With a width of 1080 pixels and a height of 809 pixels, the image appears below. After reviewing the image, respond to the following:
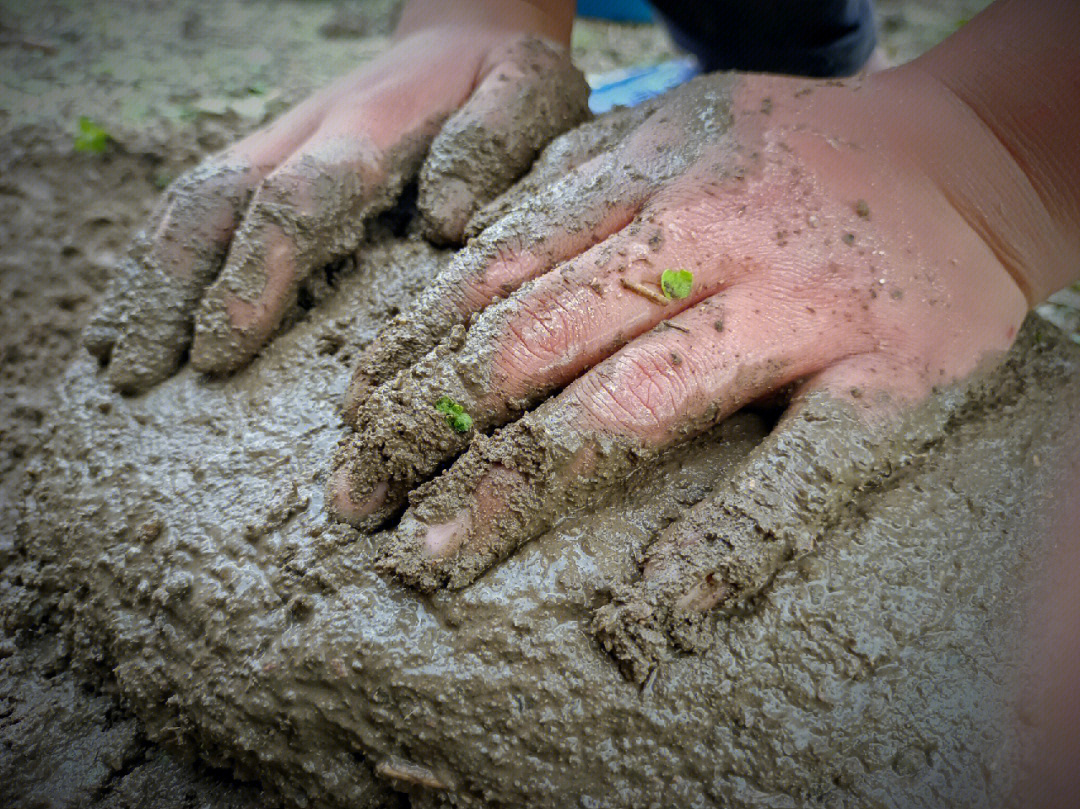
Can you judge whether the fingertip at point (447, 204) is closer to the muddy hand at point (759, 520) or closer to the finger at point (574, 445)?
the finger at point (574, 445)

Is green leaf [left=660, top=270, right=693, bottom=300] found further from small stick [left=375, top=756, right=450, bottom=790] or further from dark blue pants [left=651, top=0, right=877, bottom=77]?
dark blue pants [left=651, top=0, right=877, bottom=77]

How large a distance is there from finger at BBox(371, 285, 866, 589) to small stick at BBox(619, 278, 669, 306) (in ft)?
0.13

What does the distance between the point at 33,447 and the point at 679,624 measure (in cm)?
137

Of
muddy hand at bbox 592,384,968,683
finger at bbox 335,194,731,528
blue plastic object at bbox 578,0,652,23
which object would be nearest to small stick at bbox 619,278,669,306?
finger at bbox 335,194,731,528

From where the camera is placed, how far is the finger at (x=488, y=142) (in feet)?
4.37

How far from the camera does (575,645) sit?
0.91m

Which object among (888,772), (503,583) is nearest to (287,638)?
(503,583)

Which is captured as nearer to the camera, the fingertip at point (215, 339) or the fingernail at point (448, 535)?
the fingernail at point (448, 535)

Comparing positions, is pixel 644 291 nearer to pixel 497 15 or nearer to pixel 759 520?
pixel 759 520

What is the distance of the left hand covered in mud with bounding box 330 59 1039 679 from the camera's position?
934 millimetres

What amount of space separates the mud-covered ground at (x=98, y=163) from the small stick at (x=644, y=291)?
0.56 meters

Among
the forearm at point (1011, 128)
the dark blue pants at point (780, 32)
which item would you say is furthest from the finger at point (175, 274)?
the dark blue pants at point (780, 32)

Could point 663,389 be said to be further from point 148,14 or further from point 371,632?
point 148,14

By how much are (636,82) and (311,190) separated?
5.51 feet
